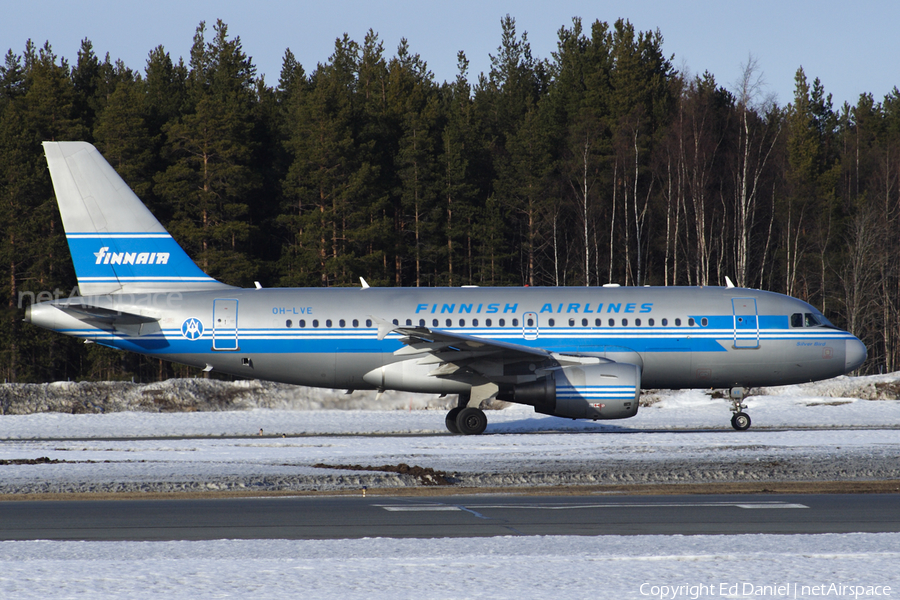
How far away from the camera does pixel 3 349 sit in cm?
4319

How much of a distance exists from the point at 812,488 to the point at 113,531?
8.90 meters

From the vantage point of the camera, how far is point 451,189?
53750mm

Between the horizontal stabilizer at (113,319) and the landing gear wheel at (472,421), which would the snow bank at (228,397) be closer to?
the horizontal stabilizer at (113,319)

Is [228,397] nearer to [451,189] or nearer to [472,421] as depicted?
[472,421]

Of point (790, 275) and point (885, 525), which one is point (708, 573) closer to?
point (885, 525)

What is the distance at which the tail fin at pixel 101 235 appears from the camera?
73.9 feet

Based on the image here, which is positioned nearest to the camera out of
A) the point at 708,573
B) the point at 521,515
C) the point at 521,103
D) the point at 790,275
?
the point at 708,573

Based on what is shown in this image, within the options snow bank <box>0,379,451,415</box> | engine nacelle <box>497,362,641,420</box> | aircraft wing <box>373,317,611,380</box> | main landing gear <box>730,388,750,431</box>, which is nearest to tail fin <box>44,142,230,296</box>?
aircraft wing <box>373,317,611,380</box>

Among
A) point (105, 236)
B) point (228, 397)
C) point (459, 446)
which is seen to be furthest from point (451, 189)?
point (459, 446)

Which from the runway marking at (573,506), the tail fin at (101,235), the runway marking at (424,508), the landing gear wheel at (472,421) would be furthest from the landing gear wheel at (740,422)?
the tail fin at (101,235)

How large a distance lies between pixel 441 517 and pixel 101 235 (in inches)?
617

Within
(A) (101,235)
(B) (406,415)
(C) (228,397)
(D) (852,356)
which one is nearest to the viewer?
(D) (852,356)

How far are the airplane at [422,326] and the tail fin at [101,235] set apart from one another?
0.03 m

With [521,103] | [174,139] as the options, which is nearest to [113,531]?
[174,139]
